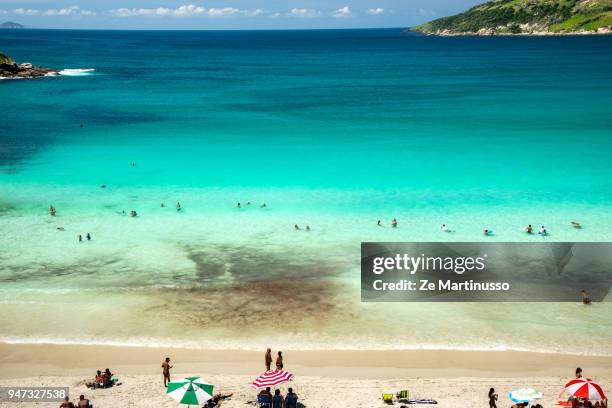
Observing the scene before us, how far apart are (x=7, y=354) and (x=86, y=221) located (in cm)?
1884

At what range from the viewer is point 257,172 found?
56.2m

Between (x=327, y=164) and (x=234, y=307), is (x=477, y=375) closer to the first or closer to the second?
(x=234, y=307)

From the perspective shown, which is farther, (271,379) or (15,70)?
(15,70)

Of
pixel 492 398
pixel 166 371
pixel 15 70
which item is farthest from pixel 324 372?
pixel 15 70

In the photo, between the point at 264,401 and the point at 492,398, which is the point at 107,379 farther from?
the point at 492,398

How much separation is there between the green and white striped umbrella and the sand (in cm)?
175

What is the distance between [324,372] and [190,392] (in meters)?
6.59

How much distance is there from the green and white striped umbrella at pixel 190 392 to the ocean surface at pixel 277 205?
20.7 feet

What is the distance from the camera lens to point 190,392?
19.3 meters

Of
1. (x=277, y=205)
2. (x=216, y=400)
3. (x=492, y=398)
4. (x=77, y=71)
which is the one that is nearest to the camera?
(x=492, y=398)

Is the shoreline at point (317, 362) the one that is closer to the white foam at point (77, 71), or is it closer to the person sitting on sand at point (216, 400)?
the person sitting on sand at point (216, 400)

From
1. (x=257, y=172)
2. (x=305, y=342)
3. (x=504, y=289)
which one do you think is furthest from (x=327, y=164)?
(x=305, y=342)

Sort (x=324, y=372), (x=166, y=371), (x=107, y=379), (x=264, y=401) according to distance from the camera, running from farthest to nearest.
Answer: (x=324, y=372) → (x=166, y=371) → (x=107, y=379) → (x=264, y=401)

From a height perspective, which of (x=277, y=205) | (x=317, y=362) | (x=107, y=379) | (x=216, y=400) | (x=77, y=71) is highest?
(x=77, y=71)
